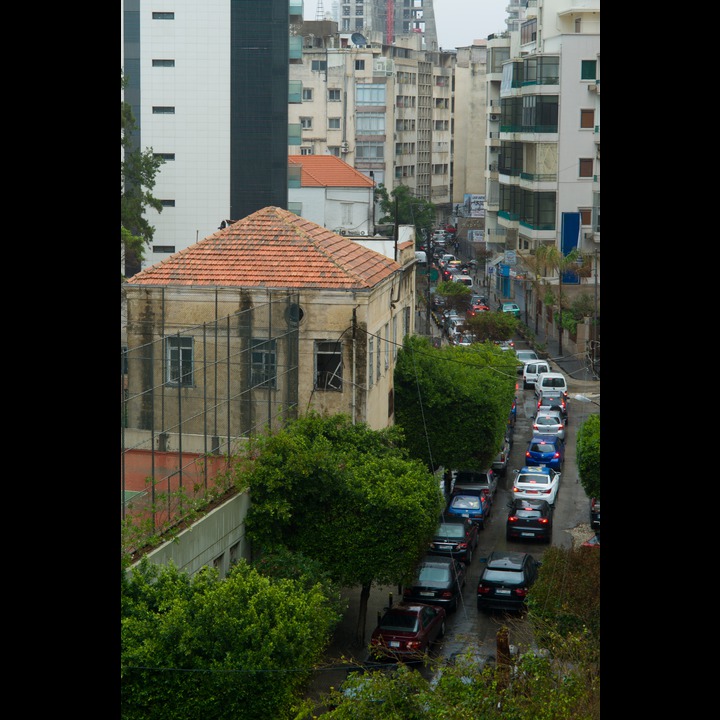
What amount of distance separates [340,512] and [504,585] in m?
2.96

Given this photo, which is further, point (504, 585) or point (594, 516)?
point (594, 516)

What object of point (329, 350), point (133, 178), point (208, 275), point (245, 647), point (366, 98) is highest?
point (366, 98)

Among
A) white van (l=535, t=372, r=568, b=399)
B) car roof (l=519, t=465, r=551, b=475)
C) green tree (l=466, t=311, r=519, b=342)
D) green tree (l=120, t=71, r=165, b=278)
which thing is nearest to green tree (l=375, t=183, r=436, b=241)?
green tree (l=120, t=71, r=165, b=278)

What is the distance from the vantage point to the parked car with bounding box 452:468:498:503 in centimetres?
2608

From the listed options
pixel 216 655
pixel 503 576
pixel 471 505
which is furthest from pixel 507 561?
pixel 216 655

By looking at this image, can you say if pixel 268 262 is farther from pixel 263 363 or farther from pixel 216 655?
pixel 216 655

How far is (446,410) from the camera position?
1003 inches

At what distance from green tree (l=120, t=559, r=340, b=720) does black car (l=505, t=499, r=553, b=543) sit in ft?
35.2

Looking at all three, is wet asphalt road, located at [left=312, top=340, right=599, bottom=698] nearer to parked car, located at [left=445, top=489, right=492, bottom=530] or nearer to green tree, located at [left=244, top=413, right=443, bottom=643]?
parked car, located at [left=445, top=489, right=492, bottom=530]

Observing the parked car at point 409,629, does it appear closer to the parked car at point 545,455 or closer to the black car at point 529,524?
the black car at point 529,524
